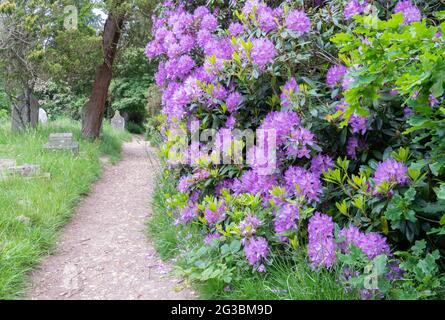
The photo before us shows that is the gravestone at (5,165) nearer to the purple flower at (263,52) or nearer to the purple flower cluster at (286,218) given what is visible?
the purple flower at (263,52)

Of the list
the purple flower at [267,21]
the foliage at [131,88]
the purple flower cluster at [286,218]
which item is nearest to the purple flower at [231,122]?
the purple flower at [267,21]

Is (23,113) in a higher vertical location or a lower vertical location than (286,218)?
higher

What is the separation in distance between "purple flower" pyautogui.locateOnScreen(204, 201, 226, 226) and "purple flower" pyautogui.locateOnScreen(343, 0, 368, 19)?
1.49 metres

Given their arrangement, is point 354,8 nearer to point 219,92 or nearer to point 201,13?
point 219,92

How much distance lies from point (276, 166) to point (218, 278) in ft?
2.56

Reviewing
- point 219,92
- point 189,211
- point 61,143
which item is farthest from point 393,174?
point 61,143

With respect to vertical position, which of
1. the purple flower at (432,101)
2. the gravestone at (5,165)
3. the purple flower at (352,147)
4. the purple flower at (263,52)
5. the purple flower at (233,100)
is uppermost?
the purple flower at (263,52)

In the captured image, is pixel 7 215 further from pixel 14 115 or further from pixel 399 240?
pixel 14 115

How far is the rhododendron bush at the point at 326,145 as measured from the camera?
185 centimetres

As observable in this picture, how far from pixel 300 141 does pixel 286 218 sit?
17.8 inches

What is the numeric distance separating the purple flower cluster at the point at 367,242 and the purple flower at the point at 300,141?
1.64 feet

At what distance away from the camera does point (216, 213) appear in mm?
2898

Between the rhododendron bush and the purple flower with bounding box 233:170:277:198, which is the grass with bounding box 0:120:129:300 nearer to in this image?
the rhododendron bush

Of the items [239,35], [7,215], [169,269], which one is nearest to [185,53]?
[239,35]
